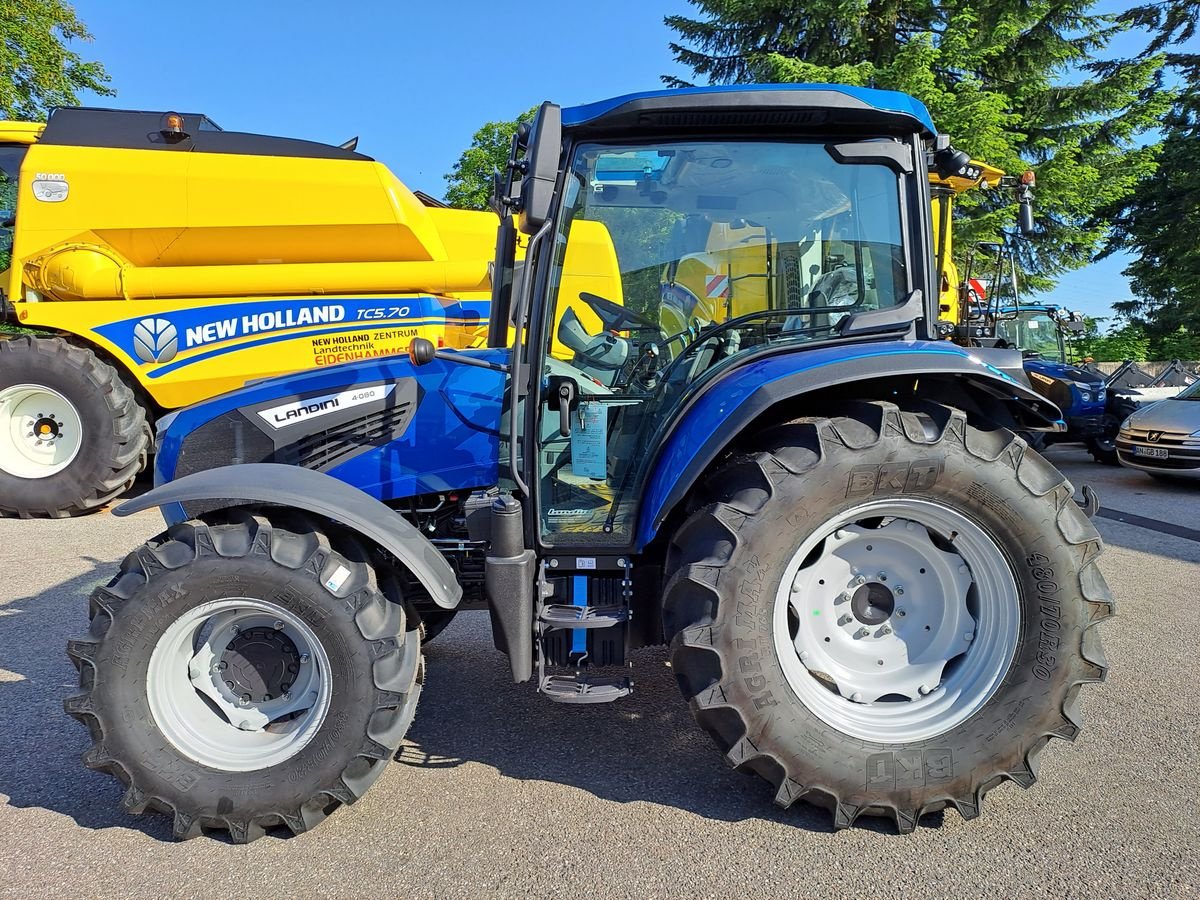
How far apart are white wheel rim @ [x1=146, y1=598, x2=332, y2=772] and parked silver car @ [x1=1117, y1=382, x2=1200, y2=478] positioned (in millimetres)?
8508

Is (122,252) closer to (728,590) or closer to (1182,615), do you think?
(728,590)

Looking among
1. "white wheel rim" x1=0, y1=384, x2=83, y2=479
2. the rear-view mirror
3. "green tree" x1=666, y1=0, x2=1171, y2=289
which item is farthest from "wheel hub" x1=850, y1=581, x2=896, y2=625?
"green tree" x1=666, y1=0, x2=1171, y2=289

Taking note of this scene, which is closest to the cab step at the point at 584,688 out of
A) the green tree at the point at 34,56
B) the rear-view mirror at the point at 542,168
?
the rear-view mirror at the point at 542,168

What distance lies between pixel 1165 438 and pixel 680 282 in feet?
24.7

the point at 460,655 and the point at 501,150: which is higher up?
the point at 501,150

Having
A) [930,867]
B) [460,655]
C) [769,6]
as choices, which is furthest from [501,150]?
[930,867]

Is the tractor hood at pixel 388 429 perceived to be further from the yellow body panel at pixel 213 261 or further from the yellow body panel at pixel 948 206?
the yellow body panel at pixel 213 261

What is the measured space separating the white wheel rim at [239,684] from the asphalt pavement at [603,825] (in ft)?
0.91

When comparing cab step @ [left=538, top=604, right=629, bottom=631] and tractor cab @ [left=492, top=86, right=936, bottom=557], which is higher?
tractor cab @ [left=492, top=86, right=936, bottom=557]

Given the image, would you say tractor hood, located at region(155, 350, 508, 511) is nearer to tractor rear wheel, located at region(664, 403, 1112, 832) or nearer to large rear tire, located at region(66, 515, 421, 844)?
large rear tire, located at region(66, 515, 421, 844)

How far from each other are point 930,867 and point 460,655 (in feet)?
7.30

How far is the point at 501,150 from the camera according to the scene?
25766 mm

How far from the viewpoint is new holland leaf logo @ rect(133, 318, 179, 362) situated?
6.72 m

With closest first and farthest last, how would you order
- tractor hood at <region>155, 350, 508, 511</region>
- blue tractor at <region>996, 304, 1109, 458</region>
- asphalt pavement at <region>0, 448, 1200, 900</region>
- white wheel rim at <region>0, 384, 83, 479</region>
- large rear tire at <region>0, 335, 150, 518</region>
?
asphalt pavement at <region>0, 448, 1200, 900</region>, tractor hood at <region>155, 350, 508, 511</region>, large rear tire at <region>0, 335, 150, 518</region>, white wheel rim at <region>0, 384, 83, 479</region>, blue tractor at <region>996, 304, 1109, 458</region>
